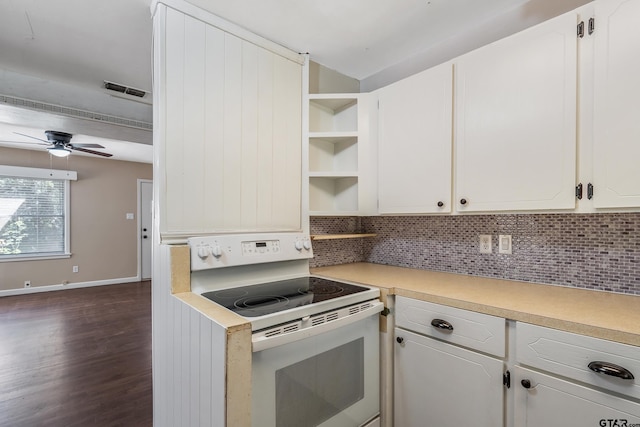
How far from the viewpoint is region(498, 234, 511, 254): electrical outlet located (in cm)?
167

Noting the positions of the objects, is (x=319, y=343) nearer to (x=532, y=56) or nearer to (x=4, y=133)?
(x=532, y=56)

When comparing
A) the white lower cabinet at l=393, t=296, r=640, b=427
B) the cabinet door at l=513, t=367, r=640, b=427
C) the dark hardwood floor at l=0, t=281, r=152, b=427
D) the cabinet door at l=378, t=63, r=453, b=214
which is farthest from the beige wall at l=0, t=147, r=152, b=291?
the cabinet door at l=513, t=367, r=640, b=427

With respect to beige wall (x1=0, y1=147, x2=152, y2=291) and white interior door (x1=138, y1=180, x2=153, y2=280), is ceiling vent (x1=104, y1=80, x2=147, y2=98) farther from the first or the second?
white interior door (x1=138, y1=180, x2=153, y2=280)

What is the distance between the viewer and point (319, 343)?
1.28 m

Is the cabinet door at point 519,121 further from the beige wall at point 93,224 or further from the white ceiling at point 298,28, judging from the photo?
the beige wall at point 93,224

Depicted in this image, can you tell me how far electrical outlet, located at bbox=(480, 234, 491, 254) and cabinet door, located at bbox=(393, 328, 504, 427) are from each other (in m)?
0.69

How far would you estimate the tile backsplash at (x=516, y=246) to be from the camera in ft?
4.42

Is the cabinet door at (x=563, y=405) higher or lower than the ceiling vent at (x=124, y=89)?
lower

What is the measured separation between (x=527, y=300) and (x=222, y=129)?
64.4 inches

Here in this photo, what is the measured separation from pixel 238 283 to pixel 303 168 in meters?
0.82

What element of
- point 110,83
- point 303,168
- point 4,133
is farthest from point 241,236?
point 4,133

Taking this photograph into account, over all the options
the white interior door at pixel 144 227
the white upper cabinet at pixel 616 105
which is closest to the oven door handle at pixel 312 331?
the white upper cabinet at pixel 616 105

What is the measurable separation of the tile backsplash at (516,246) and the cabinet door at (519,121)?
306mm

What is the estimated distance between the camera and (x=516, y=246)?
64.5 inches
